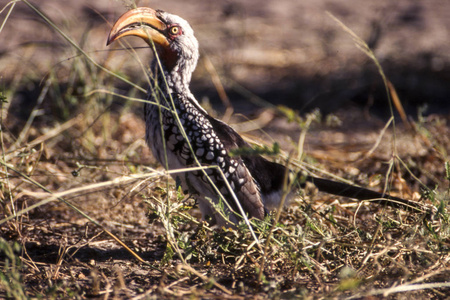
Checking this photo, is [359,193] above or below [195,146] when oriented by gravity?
below

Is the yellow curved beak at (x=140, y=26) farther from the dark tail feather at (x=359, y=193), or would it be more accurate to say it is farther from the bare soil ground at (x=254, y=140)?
the dark tail feather at (x=359, y=193)

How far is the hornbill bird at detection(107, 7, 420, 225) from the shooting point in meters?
2.89

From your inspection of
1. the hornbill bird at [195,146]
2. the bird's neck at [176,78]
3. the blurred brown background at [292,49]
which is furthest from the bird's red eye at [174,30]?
the blurred brown background at [292,49]

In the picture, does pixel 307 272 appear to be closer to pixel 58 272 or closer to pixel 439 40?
pixel 58 272

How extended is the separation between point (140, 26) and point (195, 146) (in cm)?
77

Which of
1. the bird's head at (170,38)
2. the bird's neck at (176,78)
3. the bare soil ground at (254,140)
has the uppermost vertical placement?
the bird's head at (170,38)

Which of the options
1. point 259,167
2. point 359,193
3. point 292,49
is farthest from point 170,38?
point 292,49

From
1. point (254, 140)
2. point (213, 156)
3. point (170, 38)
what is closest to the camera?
point (213, 156)

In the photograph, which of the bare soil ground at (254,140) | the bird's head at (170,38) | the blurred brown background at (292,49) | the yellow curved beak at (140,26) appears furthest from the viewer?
the blurred brown background at (292,49)

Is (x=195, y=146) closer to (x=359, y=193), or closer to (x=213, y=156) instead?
(x=213, y=156)

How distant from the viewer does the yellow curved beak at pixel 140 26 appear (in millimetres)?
2764

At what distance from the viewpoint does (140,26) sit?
9.59 feet

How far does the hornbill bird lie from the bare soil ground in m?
0.15

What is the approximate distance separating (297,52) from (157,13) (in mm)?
4089
